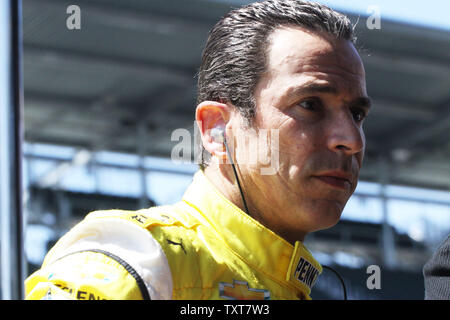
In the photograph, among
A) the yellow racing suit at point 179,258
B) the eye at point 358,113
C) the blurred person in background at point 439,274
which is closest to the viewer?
the yellow racing suit at point 179,258

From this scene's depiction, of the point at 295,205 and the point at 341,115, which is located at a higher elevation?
the point at 341,115

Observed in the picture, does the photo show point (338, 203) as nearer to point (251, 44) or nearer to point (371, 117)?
point (251, 44)

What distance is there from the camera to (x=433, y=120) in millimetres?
7773

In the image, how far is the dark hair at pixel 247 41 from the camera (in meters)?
1.31

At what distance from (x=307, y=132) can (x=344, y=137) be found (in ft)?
0.19

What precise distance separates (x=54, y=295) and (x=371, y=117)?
23.6ft

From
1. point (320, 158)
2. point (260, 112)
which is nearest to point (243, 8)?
point (260, 112)

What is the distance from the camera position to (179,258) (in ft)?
3.49

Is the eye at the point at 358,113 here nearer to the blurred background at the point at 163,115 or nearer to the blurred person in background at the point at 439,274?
the blurred person in background at the point at 439,274

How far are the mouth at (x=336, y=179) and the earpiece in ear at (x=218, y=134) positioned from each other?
0.19 m
